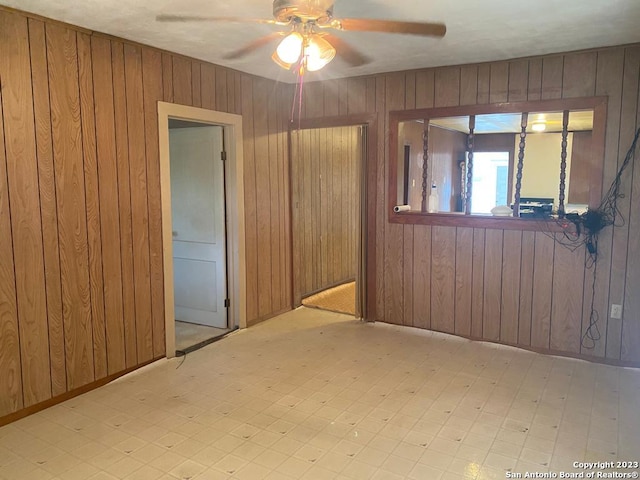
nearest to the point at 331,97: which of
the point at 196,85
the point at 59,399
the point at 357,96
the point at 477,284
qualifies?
the point at 357,96

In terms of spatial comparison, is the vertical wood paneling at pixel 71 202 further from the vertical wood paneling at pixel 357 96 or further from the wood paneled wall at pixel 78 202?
the vertical wood paneling at pixel 357 96

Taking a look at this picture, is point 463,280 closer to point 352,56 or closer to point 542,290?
point 542,290

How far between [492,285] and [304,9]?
9.90 ft

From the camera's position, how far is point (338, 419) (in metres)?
2.91

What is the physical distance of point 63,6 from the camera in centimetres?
271

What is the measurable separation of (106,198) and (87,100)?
0.67m

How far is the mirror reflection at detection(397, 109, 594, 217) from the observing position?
7.48 m

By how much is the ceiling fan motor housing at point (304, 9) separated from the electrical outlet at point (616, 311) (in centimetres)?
314

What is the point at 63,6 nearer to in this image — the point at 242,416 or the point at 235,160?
the point at 235,160

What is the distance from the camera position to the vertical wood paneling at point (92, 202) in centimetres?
317

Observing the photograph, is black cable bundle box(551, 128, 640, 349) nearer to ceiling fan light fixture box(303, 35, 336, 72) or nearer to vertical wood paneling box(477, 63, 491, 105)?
vertical wood paneling box(477, 63, 491, 105)

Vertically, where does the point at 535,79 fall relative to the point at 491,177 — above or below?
above

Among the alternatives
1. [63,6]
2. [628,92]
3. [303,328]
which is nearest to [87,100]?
[63,6]

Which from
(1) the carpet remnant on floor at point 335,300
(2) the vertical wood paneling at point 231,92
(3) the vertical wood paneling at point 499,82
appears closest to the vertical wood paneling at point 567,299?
(3) the vertical wood paneling at point 499,82
